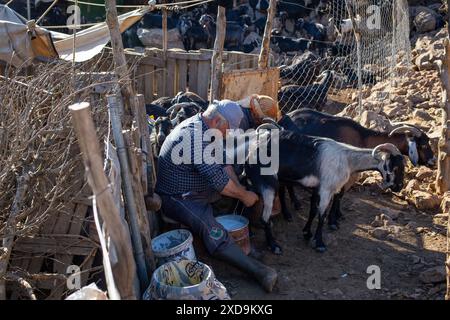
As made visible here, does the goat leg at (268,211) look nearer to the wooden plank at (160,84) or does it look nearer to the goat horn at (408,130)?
the goat horn at (408,130)

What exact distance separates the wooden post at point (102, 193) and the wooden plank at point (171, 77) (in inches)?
236

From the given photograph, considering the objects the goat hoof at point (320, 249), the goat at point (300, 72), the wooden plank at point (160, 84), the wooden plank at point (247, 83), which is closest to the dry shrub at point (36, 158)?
the goat hoof at point (320, 249)

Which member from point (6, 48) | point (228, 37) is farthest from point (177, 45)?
point (6, 48)

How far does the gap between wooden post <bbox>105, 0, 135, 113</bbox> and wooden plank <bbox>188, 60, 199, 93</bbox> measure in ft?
12.3

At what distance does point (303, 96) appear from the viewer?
10.3 meters

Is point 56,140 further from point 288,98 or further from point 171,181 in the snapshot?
point 288,98

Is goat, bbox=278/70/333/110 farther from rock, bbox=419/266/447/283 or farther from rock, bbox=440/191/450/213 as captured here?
rock, bbox=419/266/447/283

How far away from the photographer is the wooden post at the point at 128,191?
3.81 meters

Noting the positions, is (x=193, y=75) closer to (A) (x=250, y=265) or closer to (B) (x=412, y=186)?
(B) (x=412, y=186)

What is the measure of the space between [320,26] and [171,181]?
15.2 m

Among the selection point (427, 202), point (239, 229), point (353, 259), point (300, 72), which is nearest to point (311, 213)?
point (353, 259)

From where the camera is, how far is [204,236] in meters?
4.84

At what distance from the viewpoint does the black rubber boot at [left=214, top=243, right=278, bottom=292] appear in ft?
15.0

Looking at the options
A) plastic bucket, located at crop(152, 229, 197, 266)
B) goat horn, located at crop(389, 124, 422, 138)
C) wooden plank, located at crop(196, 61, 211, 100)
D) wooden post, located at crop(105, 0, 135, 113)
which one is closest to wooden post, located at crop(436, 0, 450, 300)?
goat horn, located at crop(389, 124, 422, 138)
